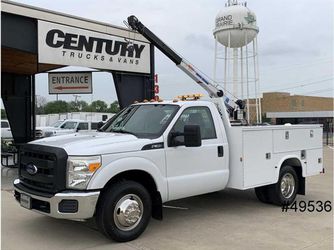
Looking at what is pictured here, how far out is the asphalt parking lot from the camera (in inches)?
229

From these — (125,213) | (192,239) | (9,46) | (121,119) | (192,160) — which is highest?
(9,46)

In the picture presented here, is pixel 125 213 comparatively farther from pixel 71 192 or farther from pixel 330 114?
pixel 330 114

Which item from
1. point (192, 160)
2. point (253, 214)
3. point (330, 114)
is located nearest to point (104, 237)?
point (192, 160)

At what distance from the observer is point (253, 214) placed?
7668 mm

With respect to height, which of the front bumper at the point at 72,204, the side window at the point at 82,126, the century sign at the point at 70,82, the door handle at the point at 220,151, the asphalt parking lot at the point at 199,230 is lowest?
the asphalt parking lot at the point at 199,230

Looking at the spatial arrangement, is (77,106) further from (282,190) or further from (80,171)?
(80,171)

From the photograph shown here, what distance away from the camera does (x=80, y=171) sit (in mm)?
5562

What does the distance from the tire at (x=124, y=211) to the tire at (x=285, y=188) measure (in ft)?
10.1

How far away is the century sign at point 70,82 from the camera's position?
14.4 meters

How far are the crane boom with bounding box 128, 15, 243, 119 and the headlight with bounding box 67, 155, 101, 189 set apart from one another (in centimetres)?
515

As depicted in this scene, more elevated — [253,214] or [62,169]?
[62,169]

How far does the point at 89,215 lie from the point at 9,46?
23.5 feet

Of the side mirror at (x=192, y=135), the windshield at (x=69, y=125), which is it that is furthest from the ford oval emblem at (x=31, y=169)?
the windshield at (x=69, y=125)

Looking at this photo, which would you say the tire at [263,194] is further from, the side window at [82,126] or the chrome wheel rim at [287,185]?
the side window at [82,126]
